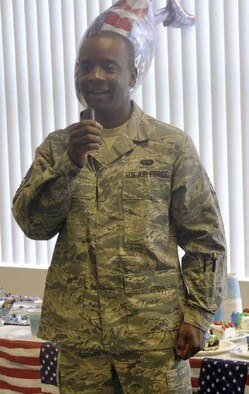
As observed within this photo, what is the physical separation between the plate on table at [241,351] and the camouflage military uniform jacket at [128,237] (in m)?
0.43

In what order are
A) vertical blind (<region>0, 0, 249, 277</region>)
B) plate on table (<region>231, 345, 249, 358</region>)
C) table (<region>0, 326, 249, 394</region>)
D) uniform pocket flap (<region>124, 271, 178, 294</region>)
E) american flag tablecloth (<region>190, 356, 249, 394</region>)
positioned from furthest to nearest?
vertical blind (<region>0, 0, 249, 277</region>), table (<region>0, 326, 249, 394</region>), plate on table (<region>231, 345, 249, 358</region>), american flag tablecloth (<region>190, 356, 249, 394</region>), uniform pocket flap (<region>124, 271, 178, 294</region>)

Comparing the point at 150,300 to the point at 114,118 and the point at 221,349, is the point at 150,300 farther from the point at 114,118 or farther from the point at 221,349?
the point at 221,349

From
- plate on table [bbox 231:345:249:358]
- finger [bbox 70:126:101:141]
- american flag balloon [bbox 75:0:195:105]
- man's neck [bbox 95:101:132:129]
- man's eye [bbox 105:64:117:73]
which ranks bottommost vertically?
plate on table [bbox 231:345:249:358]

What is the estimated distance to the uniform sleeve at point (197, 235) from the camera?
5.00ft

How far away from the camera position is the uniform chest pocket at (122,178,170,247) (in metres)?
1.49

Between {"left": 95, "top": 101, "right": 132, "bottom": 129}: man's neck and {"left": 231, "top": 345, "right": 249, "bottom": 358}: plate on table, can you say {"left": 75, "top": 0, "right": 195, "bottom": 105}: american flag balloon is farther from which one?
{"left": 231, "top": 345, "right": 249, "bottom": 358}: plate on table

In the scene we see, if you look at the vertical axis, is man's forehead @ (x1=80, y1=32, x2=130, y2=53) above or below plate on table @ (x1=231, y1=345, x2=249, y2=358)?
above

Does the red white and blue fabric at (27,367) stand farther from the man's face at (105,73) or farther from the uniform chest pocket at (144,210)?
the man's face at (105,73)

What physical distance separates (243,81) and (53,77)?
1.02 metres

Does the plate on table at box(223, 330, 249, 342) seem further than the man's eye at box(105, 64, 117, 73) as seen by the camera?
Yes

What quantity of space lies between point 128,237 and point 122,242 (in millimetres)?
16

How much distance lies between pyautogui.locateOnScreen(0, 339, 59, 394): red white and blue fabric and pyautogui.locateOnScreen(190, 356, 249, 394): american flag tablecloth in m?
0.43

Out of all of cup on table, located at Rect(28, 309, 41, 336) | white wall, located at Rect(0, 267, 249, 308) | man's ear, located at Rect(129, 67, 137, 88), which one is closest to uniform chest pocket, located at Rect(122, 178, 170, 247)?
man's ear, located at Rect(129, 67, 137, 88)

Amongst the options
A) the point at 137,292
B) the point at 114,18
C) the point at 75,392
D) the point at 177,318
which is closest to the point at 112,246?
the point at 137,292
